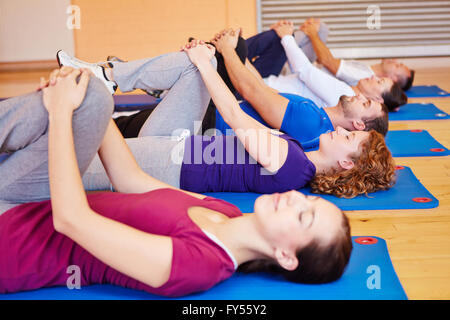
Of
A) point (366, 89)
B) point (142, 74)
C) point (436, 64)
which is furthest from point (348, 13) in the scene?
point (142, 74)

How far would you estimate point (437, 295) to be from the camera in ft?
5.24

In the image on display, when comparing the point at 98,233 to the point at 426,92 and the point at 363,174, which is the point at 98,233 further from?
the point at 426,92

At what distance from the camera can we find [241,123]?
7.16ft

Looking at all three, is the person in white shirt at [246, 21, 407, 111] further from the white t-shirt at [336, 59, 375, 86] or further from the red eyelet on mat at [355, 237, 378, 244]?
the red eyelet on mat at [355, 237, 378, 244]

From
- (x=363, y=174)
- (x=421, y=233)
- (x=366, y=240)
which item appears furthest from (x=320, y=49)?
(x=366, y=240)

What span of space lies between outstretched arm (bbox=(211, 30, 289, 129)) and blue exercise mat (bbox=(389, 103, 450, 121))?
141 centimetres

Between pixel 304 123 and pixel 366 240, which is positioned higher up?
pixel 304 123

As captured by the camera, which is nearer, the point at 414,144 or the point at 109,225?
the point at 109,225

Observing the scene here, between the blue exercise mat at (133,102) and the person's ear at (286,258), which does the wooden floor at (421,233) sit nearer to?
the person's ear at (286,258)

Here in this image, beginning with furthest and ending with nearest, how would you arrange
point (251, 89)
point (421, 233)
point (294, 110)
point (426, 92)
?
point (426, 92), point (251, 89), point (294, 110), point (421, 233)

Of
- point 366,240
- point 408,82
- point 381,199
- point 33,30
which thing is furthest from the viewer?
point 33,30

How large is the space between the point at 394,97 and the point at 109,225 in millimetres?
2742

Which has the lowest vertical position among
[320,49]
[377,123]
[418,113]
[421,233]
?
[421,233]
